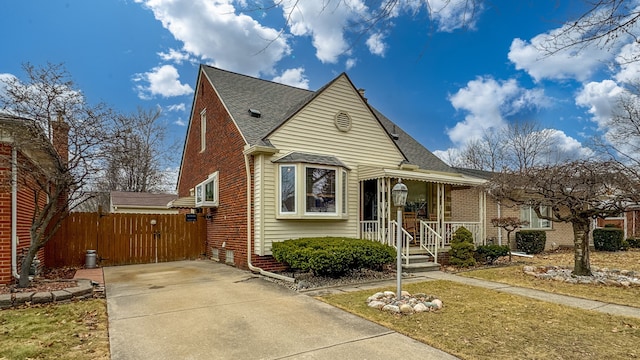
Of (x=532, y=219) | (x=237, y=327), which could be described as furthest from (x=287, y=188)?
(x=532, y=219)

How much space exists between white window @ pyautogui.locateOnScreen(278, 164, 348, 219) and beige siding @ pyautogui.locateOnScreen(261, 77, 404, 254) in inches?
7.7

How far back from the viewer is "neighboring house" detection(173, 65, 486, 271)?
31.2 feet

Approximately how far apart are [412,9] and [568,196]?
783 cm

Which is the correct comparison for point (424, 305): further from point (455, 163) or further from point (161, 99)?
point (455, 163)

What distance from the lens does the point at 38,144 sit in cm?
693

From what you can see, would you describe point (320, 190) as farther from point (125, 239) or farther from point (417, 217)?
point (125, 239)

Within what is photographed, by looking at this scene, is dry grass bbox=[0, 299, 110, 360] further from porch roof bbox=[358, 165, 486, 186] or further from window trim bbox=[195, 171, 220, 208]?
porch roof bbox=[358, 165, 486, 186]

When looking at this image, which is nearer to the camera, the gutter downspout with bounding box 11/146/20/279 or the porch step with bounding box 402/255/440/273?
the gutter downspout with bounding box 11/146/20/279

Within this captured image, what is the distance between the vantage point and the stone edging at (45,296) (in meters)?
5.79

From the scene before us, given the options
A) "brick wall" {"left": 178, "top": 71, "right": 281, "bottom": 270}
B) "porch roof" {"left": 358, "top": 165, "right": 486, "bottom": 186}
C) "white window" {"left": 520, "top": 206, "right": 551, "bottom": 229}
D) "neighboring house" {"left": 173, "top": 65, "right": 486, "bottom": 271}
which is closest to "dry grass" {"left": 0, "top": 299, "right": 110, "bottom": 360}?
"neighboring house" {"left": 173, "top": 65, "right": 486, "bottom": 271}

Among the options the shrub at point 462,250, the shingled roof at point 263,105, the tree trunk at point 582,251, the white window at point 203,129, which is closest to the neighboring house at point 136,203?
the white window at point 203,129

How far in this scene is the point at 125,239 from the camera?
11.8 meters

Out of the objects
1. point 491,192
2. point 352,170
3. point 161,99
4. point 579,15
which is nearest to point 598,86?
point 579,15

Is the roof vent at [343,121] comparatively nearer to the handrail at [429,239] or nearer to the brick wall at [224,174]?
the brick wall at [224,174]
